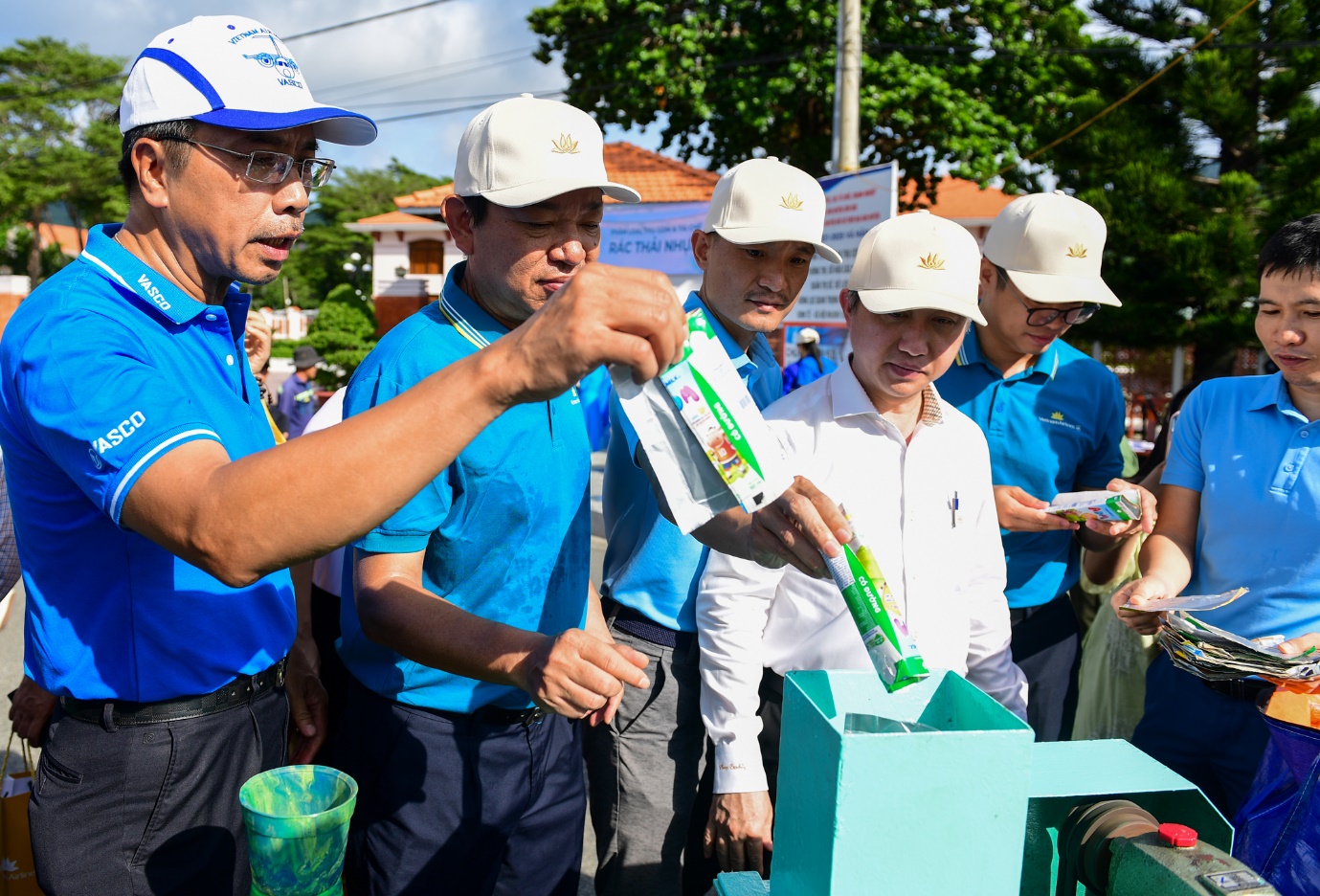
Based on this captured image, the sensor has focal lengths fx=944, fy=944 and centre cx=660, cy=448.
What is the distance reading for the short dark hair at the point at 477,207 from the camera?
199cm

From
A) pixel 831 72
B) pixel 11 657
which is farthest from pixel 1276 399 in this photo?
pixel 831 72

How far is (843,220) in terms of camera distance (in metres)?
9.77

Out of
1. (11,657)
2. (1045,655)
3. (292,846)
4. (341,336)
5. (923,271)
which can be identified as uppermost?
(923,271)

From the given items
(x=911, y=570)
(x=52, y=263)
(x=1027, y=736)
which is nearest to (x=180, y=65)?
(x=1027, y=736)

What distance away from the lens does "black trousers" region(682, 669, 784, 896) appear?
8.00ft

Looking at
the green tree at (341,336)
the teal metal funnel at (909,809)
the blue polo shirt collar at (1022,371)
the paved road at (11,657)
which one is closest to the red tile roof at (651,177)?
the green tree at (341,336)

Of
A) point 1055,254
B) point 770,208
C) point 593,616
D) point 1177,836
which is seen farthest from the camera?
point 1055,254

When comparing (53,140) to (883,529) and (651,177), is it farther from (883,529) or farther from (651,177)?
(883,529)

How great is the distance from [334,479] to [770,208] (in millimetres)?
1960

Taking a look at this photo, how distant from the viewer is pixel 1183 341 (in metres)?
12.7

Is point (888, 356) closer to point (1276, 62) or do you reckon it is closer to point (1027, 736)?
point (1027, 736)

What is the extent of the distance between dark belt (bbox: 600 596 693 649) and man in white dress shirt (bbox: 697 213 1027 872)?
18 cm

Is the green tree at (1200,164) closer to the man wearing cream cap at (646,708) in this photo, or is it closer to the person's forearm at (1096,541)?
the person's forearm at (1096,541)

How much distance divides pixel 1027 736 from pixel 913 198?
17.5 metres
